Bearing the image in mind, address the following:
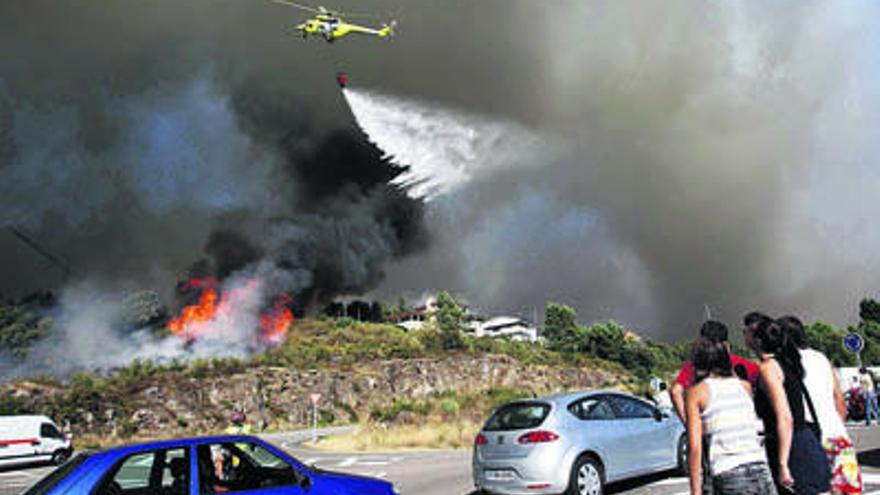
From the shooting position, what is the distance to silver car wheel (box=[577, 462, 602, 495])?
7.75 meters

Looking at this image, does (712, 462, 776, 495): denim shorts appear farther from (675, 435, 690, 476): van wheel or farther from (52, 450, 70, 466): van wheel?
(52, 450, 70, 466): van wheel

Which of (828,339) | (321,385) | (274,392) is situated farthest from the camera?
(828,339)

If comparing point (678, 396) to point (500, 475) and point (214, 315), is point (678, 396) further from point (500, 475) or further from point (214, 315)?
point (214, 315)

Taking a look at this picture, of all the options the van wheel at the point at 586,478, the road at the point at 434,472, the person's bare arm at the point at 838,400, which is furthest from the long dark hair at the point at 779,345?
the road at the point at 434,472

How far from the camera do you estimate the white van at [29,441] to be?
21531 millimetres

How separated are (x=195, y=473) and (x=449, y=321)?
65348 mm

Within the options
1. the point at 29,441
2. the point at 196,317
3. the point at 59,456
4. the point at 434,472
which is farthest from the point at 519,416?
the point at 196,317

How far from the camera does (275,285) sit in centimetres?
5559

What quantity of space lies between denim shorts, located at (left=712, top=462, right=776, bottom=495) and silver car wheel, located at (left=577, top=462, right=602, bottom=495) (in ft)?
13.5

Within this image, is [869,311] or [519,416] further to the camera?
[869,311]

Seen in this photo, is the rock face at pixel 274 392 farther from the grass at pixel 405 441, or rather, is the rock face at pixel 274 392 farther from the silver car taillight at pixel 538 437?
the silver car taillight at pixel 538 437

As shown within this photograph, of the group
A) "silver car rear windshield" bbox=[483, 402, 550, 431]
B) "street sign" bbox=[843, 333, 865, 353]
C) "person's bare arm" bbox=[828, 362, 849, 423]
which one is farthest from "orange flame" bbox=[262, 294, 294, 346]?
"person's bare arm" bbox=[828, 362, 849, 423]

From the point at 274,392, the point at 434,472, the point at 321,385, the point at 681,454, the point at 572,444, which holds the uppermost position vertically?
the point at 321,385

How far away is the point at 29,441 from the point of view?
22.1 m
